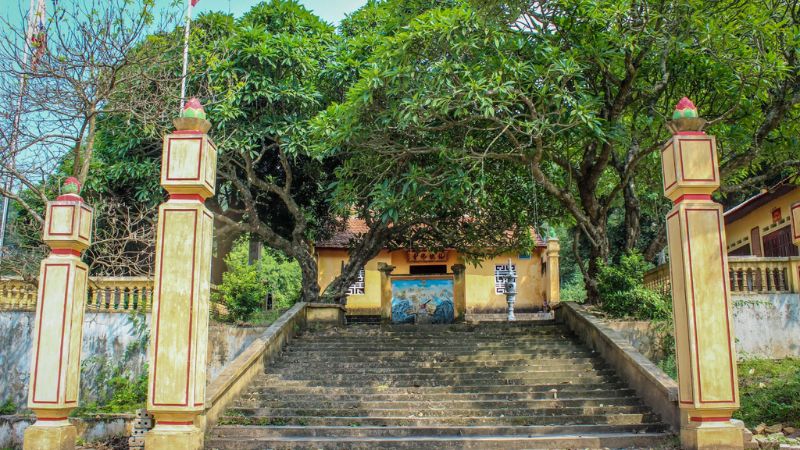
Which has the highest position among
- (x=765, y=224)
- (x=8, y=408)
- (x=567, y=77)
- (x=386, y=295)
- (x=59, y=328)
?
(x=567, y=77)

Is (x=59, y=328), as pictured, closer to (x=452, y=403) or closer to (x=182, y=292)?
(x=182, y=292)

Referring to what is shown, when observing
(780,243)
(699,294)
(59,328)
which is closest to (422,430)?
(699,294)

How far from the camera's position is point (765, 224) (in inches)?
757

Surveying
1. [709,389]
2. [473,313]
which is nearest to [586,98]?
[709,389]

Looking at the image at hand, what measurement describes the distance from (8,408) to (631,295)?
11.7m

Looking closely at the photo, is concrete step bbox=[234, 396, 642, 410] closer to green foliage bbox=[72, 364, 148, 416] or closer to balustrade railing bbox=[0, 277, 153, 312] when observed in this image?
green foliage bbox=[72, 364, 148, 416]

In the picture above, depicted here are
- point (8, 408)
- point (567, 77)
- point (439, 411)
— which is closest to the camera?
point (439, 411)

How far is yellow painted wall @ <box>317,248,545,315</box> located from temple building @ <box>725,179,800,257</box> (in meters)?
6.10

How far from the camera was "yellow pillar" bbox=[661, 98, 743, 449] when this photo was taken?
748 cm

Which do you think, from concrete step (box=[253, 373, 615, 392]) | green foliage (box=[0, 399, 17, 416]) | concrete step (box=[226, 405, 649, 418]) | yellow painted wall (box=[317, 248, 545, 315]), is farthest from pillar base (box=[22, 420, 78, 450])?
yellow painted wall (box=[317, 248, 545, 315])

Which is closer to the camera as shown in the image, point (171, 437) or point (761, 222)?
point (171, 437)

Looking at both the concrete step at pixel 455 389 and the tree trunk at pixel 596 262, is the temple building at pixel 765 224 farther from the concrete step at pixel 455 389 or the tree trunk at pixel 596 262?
the concrete step at pixel 455 389

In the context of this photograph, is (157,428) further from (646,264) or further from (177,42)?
(646,264)

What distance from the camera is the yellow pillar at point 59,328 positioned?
8.18 meters
